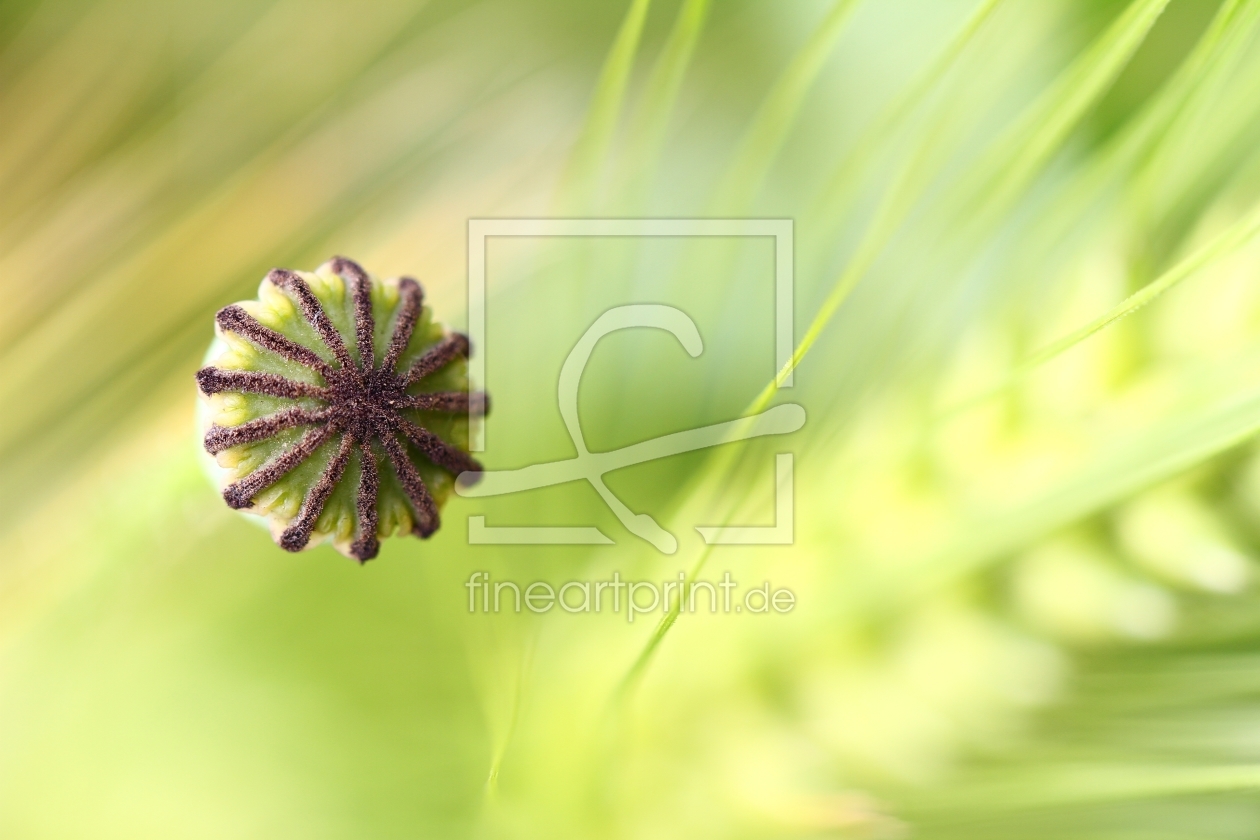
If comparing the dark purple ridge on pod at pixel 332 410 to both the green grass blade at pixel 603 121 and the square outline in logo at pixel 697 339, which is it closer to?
the square outline in logo at pixel 697 339

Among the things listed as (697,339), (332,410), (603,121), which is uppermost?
(603,121)

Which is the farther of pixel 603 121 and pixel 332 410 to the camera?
pixel 603 121

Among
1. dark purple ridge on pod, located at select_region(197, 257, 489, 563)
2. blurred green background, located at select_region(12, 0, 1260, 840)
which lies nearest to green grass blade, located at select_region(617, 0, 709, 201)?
blurred green background, located at select_region(12, 0, 1260, 840)

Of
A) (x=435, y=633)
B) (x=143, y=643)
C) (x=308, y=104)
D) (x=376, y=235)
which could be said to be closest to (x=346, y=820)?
(x=435, y=633)

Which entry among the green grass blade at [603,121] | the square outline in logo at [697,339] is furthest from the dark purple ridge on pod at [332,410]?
the green grass blade at [603,121]

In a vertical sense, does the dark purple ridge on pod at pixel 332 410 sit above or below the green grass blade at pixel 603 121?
below

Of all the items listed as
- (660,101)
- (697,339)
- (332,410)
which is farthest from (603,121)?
(332,410)

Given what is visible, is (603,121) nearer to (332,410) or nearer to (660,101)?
(660,101)
